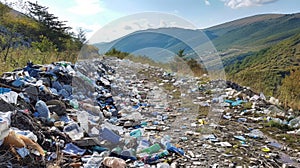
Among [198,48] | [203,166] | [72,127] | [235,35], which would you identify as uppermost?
[235,35]

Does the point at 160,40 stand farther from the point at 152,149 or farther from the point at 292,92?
the point at 292,92

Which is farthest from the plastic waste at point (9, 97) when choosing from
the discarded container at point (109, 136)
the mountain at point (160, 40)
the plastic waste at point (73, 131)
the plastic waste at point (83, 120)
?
the mountain at point (160, 40)

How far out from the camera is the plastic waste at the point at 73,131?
2443 millimetres

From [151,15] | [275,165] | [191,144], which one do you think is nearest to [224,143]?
[191,144]

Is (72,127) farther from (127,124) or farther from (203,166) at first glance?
(203,166)

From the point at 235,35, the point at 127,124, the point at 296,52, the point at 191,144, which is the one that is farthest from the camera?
the point at 235,35

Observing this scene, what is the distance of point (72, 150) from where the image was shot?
88.0 inches

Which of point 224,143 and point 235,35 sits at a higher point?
point 235,35

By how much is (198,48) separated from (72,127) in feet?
9.32

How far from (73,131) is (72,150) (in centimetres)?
31

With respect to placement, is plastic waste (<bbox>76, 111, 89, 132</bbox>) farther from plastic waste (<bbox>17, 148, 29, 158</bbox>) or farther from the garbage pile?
plastic waste (<bbox>17, 148, 29, 158</bbox>)

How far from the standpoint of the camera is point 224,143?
280 cm

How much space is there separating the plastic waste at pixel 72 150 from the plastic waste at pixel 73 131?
15cm

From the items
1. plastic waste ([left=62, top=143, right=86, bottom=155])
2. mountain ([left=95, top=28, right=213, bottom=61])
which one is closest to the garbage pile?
plastic waste ([left=62, top=143, right=86, bottom=155])
